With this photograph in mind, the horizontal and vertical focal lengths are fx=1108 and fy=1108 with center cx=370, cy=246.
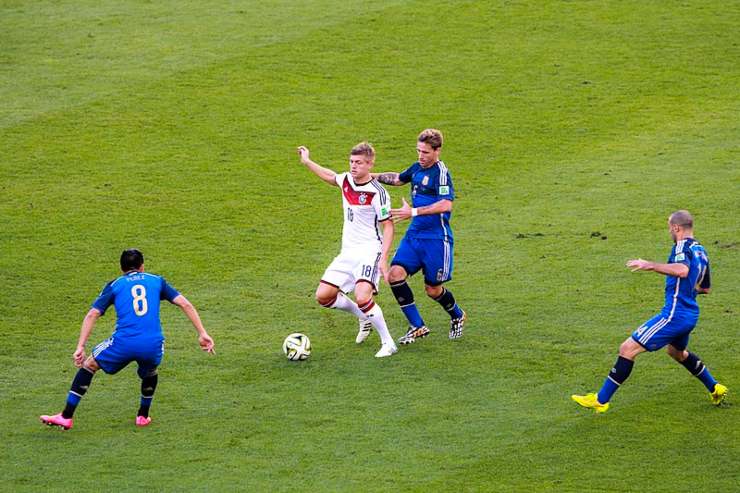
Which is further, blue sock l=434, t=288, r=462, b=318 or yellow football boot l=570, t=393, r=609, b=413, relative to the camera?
blue sock l=434, t=288, r=462, b=318

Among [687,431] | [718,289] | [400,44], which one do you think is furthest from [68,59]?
[687,431]

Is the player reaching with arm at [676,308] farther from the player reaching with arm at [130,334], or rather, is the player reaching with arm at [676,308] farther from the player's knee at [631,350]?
the player reaching with arm at [130,334]

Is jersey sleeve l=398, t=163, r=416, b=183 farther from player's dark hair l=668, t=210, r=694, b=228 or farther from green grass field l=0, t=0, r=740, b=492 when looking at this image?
player's dark hair l=668, t=210, r=694, b=228

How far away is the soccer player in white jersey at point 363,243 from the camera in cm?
1181

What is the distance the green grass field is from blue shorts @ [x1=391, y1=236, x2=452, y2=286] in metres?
0.76

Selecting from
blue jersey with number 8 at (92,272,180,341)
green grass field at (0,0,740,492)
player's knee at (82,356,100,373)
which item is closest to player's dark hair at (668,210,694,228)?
green grass field at (0,0,740,492)

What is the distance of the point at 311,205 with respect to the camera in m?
16.6

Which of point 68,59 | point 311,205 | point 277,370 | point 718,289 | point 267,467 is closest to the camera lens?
point 267,467

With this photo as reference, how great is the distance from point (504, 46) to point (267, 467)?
1424 cm

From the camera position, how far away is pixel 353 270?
1195 cm

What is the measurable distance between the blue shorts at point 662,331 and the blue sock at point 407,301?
2.82 meters

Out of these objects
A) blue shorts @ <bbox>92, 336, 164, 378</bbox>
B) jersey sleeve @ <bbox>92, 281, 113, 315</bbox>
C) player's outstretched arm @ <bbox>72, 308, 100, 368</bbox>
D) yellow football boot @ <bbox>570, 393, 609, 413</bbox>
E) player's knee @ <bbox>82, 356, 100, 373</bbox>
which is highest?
jersey sleeve @ <bbox>92, 281, 113, 315</bbox>

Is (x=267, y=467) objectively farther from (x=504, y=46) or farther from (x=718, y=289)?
(x=504, y=46)

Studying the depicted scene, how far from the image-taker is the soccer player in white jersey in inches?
465
